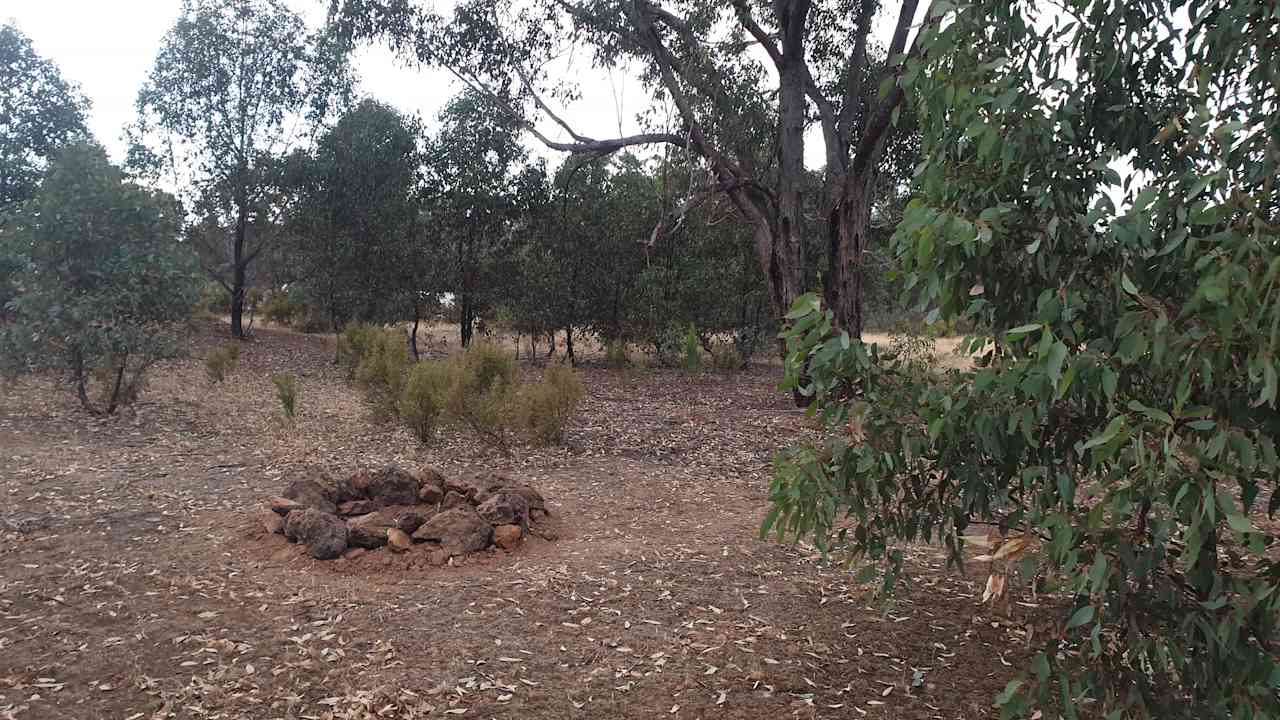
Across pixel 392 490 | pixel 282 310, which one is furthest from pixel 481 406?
pixel 282 310

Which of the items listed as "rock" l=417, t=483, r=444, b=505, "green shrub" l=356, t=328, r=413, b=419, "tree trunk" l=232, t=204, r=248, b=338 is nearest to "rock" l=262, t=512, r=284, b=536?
"rock" l=417, t=483, r=444, b=505

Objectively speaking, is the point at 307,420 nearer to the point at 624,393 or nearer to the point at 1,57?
the point at 624,393

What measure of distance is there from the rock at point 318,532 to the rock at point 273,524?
8 cm

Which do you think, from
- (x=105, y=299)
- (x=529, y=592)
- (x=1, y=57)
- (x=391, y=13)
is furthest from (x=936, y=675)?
(x=1, y=57)

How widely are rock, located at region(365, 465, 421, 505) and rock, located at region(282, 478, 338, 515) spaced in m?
0.23

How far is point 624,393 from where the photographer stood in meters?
11.3

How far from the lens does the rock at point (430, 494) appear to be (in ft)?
16.0

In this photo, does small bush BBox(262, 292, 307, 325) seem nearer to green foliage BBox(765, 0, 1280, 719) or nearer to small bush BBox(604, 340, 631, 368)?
small bush BBox(604, 340, 631, 368)

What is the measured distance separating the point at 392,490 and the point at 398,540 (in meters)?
0.71

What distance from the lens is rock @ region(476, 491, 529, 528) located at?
452cm

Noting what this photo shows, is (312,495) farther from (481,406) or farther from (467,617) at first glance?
(481,406)

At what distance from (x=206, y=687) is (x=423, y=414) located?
4268 mm

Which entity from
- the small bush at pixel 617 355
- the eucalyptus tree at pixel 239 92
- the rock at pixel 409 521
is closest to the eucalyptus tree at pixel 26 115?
the eucalyptus tree at pixel 239 92

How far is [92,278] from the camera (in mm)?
7996
